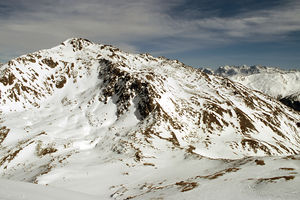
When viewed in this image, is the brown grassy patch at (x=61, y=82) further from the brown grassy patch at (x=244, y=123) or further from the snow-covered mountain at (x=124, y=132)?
the brown grassy patch at (x=244, y=123)

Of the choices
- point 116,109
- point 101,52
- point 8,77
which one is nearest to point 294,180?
point 116,109

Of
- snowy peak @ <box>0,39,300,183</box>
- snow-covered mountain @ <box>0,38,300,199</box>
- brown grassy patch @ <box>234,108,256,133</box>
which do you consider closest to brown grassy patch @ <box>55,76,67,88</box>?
snowy peak @ <box>0,39,300,183</box>

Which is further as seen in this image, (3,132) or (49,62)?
(49,62)

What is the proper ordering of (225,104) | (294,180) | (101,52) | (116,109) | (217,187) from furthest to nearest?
1. (101,52)
2. (225,104)
3. (116,109)
4. (217,187)
5. (294,180)

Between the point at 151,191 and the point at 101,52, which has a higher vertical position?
the point at 101,52

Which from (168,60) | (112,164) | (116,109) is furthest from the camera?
(168,60)

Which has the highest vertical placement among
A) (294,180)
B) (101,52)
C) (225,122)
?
(101,52)

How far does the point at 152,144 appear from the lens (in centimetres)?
4500

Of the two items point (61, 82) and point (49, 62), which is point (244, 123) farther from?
point (49, 62)

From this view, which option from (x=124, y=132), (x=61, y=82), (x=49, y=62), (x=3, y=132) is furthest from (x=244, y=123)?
(x=49, y=62)

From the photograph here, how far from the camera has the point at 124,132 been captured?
2087 inches

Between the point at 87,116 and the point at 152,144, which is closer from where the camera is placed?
the point at 152,144

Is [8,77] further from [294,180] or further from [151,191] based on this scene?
[294,180]

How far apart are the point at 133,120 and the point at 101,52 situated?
64438 millimetres
